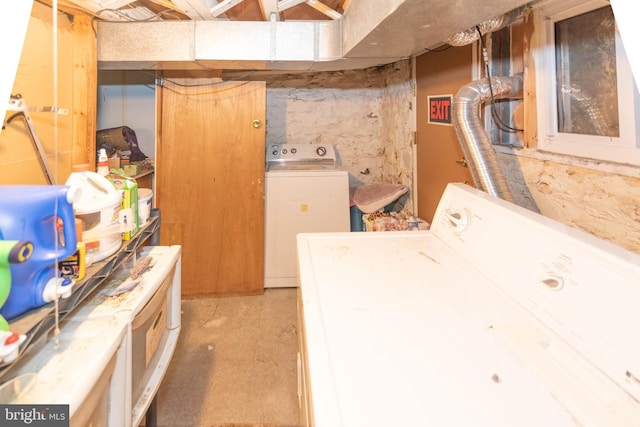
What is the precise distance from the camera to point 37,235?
79 cm

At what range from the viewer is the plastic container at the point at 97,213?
1.03 m

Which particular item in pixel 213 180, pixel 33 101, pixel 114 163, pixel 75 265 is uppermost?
pixel 33 101

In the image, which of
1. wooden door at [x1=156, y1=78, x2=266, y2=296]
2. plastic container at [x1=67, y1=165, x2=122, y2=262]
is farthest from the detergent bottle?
wooden door at [x1=156, y1=78, x2=266, y2=296]

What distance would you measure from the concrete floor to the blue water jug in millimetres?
1236

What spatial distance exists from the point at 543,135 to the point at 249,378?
1.92 meters

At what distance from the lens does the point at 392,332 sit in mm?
823

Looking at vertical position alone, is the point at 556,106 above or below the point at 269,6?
below

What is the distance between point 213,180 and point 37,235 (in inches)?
86.3

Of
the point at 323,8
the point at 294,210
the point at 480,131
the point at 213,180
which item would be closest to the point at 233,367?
the point at 294,210

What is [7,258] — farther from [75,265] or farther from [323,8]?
[323,8]

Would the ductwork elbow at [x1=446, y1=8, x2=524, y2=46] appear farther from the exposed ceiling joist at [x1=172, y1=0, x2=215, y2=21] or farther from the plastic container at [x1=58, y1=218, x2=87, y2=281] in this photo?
the plastic container at [x1=58, y1=218, x2=87, y2=281]

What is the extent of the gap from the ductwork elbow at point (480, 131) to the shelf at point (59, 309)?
136cm

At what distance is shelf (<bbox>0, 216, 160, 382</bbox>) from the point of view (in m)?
0.73

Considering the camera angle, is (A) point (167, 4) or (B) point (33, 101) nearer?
(B) point (33, 101)
